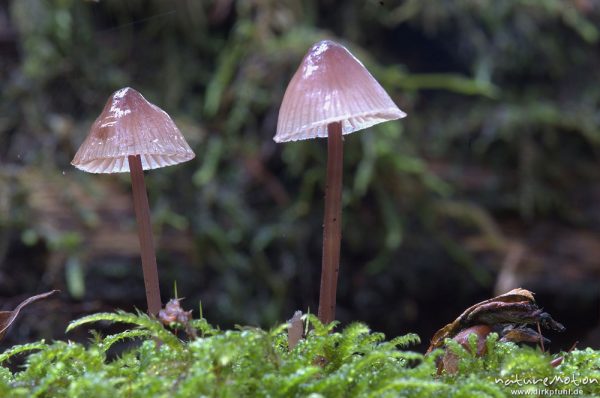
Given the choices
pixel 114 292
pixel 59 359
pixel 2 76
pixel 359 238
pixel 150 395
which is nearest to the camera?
pixel 150 395

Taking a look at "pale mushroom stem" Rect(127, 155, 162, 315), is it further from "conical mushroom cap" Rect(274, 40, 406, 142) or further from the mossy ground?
"conical mushroom cap" Rect(274, 40, 406, 142)

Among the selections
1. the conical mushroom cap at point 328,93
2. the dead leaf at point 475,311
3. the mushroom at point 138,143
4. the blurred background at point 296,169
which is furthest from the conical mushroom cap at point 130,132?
the blurred background at point 296,169

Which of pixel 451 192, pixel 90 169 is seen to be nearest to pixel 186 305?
pixel 451 192

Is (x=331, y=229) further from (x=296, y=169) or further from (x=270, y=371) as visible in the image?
(x=296, y=169)

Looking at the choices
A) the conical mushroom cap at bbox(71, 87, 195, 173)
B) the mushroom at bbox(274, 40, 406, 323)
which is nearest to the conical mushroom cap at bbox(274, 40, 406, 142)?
the mushroom at bbox(274, 40, 406, 323)

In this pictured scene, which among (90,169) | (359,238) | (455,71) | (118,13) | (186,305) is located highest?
(118,13)

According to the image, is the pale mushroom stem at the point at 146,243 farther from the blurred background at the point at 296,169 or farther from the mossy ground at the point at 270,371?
the blurred background at the point at 296,169

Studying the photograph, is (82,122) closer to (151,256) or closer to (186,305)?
(186,305)

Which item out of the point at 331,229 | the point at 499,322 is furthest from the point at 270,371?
the point at 499,322
